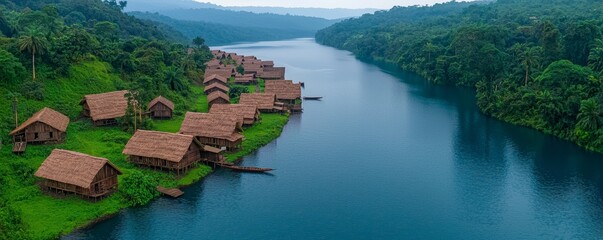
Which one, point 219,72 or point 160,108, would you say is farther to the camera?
point 219,72

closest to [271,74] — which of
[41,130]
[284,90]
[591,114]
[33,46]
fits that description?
[284,90]

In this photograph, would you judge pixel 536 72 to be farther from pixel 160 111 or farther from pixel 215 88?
pixel 160 111

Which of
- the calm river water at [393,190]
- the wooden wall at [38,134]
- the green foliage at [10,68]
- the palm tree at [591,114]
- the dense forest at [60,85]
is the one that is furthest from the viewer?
the palm tree at [591,114]

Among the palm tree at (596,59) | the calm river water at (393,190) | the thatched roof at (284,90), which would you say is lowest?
the calm river water at (393,190)

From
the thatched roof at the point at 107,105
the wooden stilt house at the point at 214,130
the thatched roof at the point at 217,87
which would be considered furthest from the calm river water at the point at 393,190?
the thatched roof at the point at 107,105

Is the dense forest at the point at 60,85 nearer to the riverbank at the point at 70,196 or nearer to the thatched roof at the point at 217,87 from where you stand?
the riverbank at the point at 70,196

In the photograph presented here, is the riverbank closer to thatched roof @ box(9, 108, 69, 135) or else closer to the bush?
thatched roof @ box(9, 108, 69, 135)
